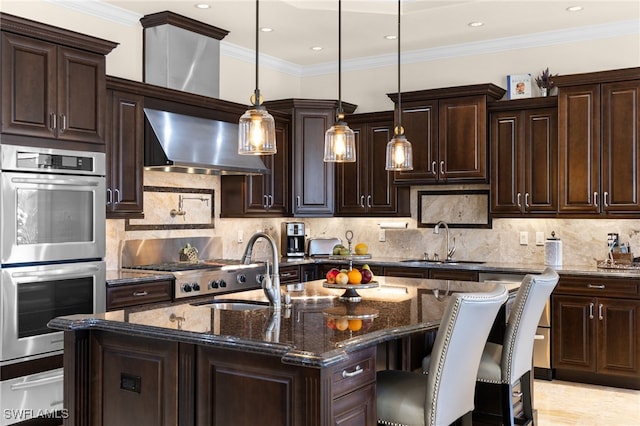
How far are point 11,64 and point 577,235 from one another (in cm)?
471

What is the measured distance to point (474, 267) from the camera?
18.7 ft

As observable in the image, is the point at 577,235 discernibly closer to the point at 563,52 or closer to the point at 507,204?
the point at 507,204

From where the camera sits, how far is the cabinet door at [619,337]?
16.5ft

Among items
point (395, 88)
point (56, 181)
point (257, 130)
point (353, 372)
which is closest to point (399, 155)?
point (257, 130)

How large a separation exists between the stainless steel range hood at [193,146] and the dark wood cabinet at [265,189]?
0.82 feet

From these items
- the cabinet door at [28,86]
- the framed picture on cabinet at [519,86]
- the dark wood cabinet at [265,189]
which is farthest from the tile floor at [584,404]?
the cabinet door at [28,86]

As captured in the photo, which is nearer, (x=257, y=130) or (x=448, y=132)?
(x=257, y=130)

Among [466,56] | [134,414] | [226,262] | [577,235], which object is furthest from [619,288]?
[134,414]

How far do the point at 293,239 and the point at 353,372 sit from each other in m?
4.43

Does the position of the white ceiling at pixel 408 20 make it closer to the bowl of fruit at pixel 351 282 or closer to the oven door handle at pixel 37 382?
the bowl of fruit at pixel 351 282

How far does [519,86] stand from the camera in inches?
237

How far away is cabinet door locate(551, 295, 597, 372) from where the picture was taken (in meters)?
5.20

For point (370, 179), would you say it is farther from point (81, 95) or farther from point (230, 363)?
point (230, 363)

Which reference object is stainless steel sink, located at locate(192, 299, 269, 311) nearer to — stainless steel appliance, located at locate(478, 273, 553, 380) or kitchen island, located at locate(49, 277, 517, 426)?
kitchen island, located at locate(49, 277, 517, 426)
